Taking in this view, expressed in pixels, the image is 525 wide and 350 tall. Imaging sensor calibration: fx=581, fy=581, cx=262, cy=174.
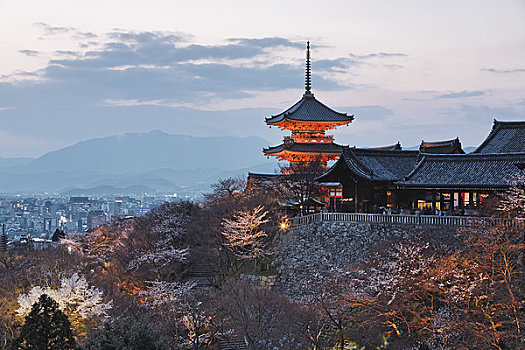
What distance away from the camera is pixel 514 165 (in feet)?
104

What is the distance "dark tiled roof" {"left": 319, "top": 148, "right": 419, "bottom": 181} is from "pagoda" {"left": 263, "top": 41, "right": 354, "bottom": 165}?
1129cm

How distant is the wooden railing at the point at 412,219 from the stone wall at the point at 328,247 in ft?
0.87

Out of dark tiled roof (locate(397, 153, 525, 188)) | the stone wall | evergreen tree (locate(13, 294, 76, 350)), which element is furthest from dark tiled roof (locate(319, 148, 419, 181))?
evergreen tree (locate(13, 294, 76, 350))

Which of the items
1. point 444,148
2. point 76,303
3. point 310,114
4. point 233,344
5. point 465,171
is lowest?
point 233,344

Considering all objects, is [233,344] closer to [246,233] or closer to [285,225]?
[246,233]

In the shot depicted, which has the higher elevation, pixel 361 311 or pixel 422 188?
pixel 422 188

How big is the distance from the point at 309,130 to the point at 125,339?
32.4 m

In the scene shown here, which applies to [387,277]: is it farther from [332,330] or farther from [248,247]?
[248,247]

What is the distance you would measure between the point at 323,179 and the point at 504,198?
1110 centimetres

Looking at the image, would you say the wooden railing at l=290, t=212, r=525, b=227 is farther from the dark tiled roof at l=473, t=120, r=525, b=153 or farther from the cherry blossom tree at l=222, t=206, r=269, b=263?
the dark tiled roof at l=473, t=120, r=525, b=153

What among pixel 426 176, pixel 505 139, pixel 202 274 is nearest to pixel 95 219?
pixel 202 274

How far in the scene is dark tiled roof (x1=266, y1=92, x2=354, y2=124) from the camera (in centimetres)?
4869

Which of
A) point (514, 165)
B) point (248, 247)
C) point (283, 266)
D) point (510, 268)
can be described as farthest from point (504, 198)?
point (248, 247)

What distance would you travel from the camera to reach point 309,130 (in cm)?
4966
